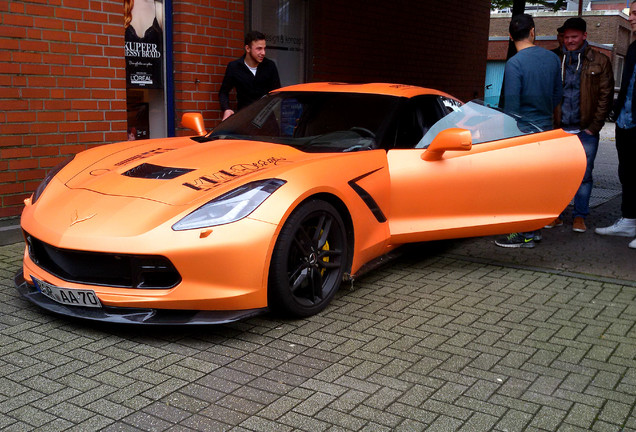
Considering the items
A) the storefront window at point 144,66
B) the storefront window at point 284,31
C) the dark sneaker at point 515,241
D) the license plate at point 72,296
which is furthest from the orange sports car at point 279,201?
the storefront window at point 284,31

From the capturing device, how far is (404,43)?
40.4ft

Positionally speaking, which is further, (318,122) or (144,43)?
(144,43)

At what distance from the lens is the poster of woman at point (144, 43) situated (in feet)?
24.6

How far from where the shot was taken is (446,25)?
13.7m

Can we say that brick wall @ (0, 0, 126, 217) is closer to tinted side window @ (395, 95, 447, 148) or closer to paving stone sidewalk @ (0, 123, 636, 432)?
paving stone sidewalk @ (0, 123, 636, 432)

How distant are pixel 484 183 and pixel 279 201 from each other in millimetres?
1933

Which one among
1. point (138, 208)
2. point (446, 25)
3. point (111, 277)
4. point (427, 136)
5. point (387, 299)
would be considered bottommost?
point (387, 299)

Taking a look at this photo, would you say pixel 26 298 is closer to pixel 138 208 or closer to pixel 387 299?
pixel 138 208

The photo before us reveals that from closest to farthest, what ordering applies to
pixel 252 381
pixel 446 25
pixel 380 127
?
pixel 252 381, pixel 380 127, pixel 446 25

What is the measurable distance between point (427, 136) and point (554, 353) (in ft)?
6.56

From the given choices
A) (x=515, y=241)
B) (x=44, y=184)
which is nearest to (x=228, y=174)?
(x=44, y=184)

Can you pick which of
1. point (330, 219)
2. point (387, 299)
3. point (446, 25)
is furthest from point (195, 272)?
point (446, 25)

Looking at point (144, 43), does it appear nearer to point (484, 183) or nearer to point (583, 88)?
point (484, 183)

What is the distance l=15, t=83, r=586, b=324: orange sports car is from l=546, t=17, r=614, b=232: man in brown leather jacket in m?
1.57
